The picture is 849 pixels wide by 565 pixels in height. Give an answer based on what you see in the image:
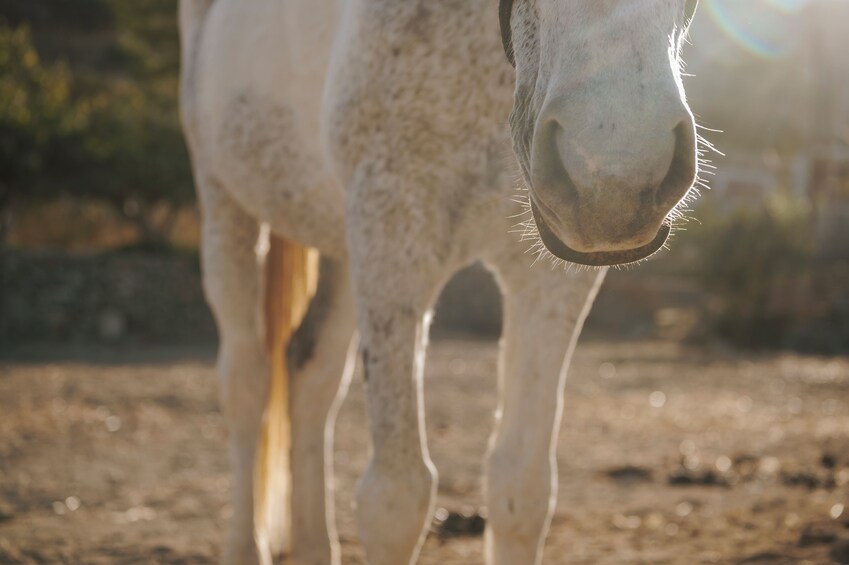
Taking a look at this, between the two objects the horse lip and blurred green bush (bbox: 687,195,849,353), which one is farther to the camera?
blurred green bush (bbox: 687,195,849,353)

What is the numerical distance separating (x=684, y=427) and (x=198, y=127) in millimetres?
4985

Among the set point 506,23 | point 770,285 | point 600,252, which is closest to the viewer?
point 600,252

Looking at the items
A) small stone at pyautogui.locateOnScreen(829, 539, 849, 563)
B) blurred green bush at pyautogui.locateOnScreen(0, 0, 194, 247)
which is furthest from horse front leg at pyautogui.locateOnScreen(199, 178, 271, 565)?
blurred green bush at pyautogui.locateOnScreen(0, 0, 194, 247)

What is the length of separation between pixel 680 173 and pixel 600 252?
209 mm

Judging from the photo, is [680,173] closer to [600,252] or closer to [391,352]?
[600,252]

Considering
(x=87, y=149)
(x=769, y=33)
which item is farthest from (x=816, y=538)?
(x=769, y=33)

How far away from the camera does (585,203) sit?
5.18 ft

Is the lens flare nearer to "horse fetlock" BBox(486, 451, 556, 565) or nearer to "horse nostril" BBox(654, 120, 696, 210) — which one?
"horse fetlock" BBox(486, 451, 556, 565)

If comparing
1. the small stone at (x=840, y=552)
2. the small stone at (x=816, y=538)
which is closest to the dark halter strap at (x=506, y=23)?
the small stone at (x=840, y=552)

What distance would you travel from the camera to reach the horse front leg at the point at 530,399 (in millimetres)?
2482

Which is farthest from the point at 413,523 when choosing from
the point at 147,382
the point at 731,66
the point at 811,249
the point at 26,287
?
the point at 731,66

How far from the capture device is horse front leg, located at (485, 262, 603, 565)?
248 cm

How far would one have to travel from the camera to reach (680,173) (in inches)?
61.5

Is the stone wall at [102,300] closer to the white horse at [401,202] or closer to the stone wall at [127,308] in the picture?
the stone wall at [127,308]
